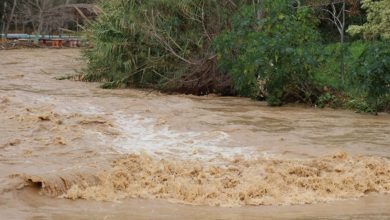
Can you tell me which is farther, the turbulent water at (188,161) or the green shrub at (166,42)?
the green shrub at (166,42)

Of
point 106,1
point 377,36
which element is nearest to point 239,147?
point 106,1

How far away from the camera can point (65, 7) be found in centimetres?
4419

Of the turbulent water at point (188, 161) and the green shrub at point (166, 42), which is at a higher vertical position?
the green shrub at point (166, 42)

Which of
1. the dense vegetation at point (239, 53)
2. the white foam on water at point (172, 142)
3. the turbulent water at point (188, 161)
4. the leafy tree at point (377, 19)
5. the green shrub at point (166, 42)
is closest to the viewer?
the turbulent water at point (188, 161)

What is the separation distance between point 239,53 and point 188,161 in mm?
8375

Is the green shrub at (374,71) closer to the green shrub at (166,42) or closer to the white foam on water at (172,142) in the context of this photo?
the white foam on water at (172,142)

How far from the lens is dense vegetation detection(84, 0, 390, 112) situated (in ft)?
52.7

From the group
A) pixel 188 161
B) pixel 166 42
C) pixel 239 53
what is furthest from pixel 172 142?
pixel 166 42

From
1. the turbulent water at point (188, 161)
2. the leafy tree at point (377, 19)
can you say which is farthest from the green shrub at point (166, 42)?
the leafy tree at point (377, 19)

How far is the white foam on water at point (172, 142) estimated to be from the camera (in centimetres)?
1062

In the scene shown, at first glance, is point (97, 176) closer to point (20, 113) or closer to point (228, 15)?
point (20, 113)

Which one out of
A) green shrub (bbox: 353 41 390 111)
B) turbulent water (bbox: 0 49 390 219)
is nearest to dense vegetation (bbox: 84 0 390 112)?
green shrub (bbox: 353 41 390 111)

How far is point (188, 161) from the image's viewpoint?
9.90 meters

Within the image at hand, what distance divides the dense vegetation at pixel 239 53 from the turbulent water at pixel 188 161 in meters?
0.82
